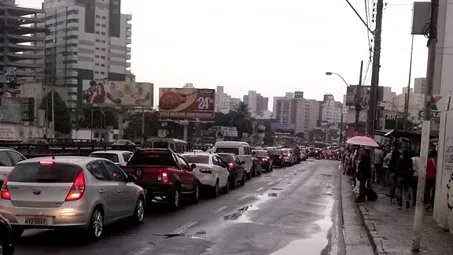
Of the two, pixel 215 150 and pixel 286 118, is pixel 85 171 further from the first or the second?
pixel 286 118

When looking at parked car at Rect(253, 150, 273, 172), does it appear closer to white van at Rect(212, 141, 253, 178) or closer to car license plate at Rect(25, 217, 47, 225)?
white van at Rect(212, 141, 253, 178)

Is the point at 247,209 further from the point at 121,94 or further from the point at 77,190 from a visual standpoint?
the point at 121,94

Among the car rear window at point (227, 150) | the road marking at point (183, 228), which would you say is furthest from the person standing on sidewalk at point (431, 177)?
the car rear window at point (227, 150)

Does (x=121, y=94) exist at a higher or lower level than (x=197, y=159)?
higher

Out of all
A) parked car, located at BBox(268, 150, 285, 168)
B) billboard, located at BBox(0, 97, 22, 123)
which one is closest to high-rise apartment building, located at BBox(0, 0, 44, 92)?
billboard, located at BBox(0, 97, 22, 123)

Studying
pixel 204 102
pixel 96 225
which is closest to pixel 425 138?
pixel 96 225

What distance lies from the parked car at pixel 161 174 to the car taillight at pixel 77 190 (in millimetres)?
5020

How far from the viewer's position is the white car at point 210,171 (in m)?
19.7

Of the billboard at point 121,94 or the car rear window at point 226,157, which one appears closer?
the car rear window at point 226,157

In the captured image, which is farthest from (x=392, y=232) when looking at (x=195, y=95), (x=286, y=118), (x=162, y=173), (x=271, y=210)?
(x=286, y=118)

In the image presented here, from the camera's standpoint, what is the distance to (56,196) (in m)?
9.74

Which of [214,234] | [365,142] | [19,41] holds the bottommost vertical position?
[214,234]

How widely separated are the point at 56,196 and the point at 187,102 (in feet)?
188

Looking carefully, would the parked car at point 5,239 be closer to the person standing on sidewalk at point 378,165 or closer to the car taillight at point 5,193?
the car taillight at point 5,193
